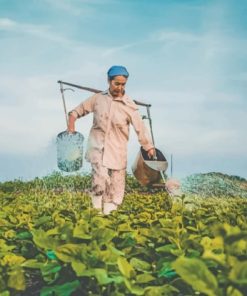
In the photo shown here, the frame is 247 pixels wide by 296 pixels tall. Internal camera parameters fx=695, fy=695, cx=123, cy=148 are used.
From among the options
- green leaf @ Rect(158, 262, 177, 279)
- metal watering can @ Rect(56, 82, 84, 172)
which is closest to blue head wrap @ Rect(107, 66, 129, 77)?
metal watering can @ Rect(56, 82, 84, 172)

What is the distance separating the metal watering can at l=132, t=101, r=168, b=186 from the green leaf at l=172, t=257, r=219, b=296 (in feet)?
28.5

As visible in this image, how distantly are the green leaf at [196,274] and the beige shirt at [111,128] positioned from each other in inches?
263

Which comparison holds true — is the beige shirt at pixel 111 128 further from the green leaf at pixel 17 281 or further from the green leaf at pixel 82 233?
the green leaf at pixel 17 281

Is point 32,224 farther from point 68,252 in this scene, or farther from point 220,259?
point 220,259

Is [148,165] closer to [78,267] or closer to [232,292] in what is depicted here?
[78,267]

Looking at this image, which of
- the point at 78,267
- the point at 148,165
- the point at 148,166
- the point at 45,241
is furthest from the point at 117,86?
the point at 78,267

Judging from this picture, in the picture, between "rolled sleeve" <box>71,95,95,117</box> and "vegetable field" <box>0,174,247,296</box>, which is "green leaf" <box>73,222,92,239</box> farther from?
"rolled sleeve" <box>71,95,95,117</box>

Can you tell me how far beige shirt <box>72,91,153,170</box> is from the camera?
8.46 meters

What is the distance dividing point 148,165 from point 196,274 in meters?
9.17

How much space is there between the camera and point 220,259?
6.14 ft

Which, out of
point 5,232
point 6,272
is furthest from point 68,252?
point 5,232

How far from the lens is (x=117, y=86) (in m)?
8.40

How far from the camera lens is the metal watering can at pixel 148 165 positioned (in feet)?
35.2

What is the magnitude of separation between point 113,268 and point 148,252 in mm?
461
